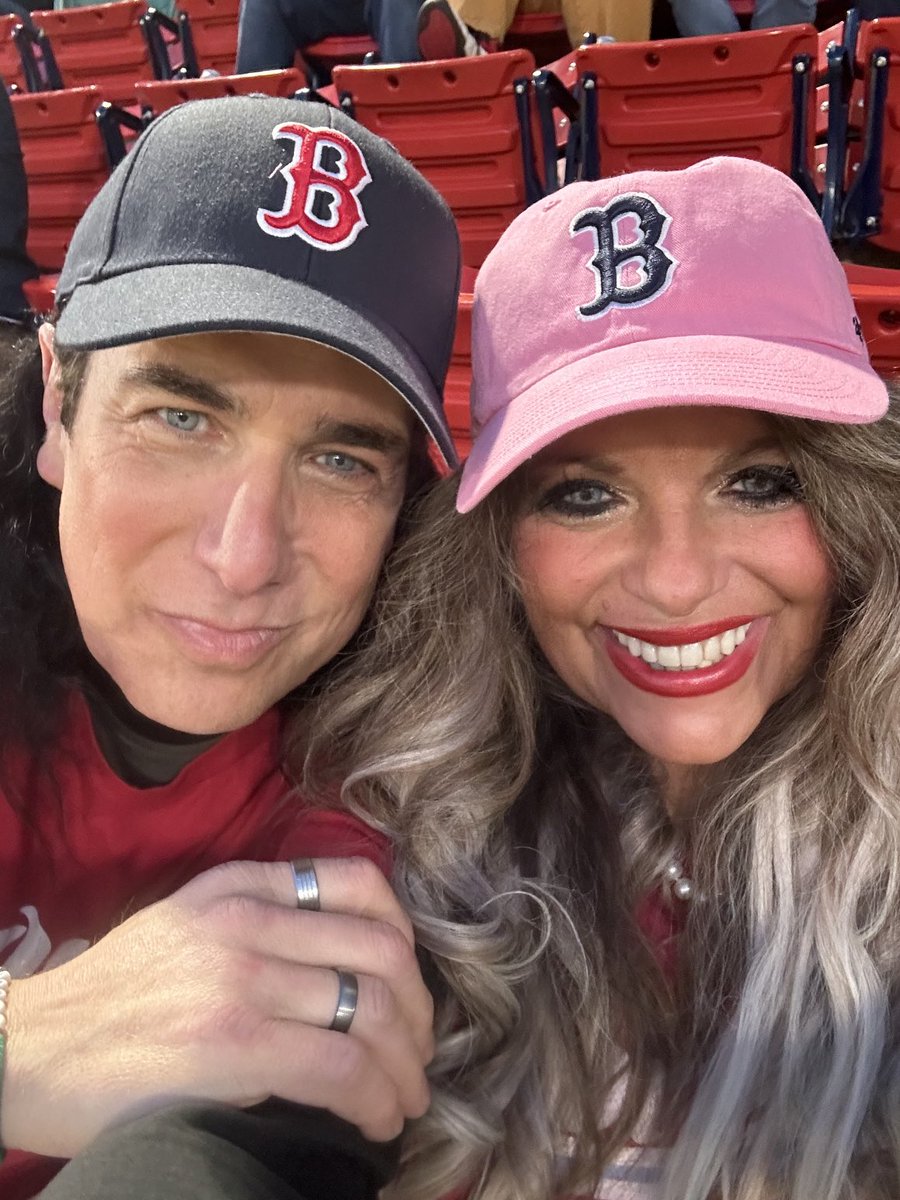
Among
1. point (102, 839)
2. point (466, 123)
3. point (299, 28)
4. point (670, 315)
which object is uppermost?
point (299, 28)

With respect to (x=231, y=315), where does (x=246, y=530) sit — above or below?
below

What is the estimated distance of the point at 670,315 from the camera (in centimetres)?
97

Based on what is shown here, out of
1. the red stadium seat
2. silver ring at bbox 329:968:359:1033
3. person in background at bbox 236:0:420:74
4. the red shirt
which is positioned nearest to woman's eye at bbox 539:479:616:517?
the red shirt

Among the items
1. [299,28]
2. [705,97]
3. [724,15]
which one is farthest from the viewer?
[299,28]

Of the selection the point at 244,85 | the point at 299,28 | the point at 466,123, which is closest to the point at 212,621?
the point at 466,123

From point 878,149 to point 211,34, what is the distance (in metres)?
3.97

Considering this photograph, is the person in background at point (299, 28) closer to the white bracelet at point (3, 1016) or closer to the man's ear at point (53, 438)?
the man's ear at point (53, 438)

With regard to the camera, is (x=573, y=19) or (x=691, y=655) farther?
(x=573, y=19)

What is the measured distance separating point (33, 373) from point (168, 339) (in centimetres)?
52

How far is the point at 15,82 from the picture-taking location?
5152 millimetres

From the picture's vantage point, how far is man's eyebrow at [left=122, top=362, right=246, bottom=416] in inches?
38.2

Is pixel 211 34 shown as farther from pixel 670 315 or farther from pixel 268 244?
pixel 670 315

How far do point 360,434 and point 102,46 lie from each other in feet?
16.8

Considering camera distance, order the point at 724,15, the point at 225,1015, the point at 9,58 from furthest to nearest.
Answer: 1. the point at 9,58
2. the point at 724,15
3. the point at 225,1015
